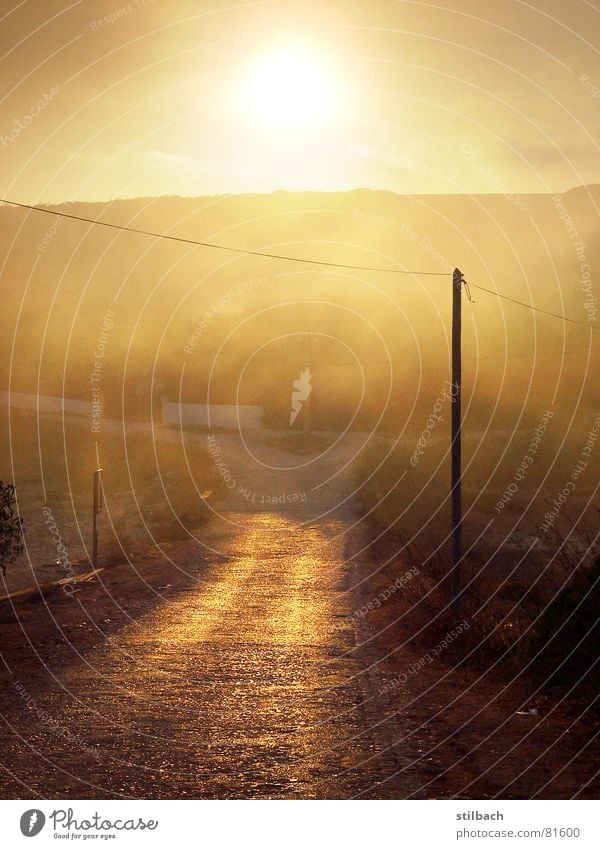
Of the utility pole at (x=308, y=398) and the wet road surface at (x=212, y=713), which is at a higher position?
the utility pole at (x=308, y=398)

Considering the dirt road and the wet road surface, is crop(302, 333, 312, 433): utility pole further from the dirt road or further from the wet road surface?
the wet road surface

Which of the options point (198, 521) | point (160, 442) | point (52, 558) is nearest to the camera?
point (52, 558)

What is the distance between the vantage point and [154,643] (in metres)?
17.0

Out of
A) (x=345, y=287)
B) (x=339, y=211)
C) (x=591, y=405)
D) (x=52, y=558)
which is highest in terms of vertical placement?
(x=339, y=211)

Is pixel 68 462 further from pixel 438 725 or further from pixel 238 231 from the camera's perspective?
pixel 238 231

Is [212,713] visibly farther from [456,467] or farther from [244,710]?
[456,467]

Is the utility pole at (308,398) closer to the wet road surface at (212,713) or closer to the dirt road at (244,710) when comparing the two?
the dirt road at (244,710)

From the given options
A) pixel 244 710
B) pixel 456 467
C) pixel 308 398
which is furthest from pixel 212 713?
pixel 308 398

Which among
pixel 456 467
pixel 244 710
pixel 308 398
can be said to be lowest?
pixel 244 710

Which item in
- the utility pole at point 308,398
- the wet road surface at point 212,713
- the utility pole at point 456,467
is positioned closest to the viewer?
the wet road surface at point 212,713

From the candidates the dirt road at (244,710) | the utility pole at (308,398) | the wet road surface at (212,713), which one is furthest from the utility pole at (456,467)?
the utility pole at (308,398)

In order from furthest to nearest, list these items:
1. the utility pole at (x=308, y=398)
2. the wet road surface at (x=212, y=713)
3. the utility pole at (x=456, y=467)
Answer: the utility pole at (x=308, y=398) → the utility pole at (x=456, y=467) → the wet road surface at (x=212, y=713)

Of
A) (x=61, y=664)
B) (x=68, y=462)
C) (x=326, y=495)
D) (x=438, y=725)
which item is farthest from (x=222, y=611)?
(x=68, y=462)

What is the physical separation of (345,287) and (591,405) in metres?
35.9
